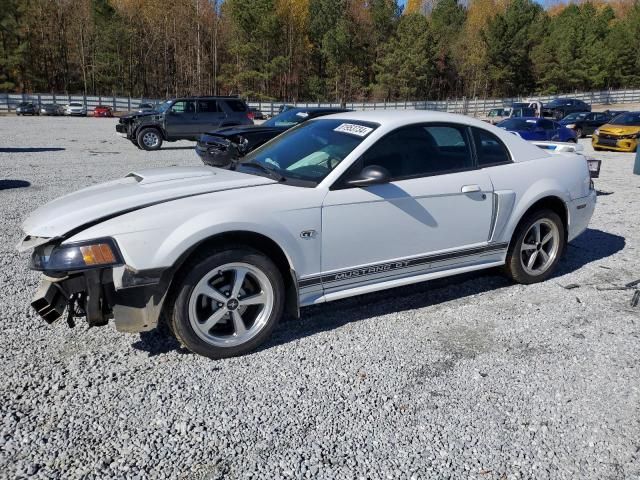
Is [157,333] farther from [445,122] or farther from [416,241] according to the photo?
[445,122]

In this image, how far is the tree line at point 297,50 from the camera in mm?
60219

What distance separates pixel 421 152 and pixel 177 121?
13.8 m

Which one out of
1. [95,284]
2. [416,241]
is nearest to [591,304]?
[416,241]

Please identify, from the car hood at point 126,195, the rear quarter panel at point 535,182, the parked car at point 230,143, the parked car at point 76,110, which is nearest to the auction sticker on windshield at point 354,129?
the car hood at point 126,195

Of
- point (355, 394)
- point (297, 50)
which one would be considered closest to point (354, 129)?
point (355, 394)

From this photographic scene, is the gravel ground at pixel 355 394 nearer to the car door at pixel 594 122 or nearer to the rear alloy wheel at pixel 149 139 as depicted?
the rear alloy wheel at pixel 149 139

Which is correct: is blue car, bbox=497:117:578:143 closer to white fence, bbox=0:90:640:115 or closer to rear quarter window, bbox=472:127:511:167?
rear quarter window, bbox=472:127:511:167

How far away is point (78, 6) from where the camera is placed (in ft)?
214

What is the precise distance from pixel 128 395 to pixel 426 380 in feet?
5.68

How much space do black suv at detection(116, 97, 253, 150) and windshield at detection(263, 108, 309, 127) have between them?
4483 mm

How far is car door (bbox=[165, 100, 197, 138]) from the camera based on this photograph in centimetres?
1647

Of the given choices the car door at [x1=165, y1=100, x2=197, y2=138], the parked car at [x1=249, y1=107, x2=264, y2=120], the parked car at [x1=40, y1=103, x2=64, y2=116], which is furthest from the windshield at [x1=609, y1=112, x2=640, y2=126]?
the parked car at [x1=40, y1=103, x2=64, y2=116]

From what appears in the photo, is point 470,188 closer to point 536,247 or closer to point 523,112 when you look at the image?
point 536,247

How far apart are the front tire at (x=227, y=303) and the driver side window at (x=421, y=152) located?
3.63 feet
